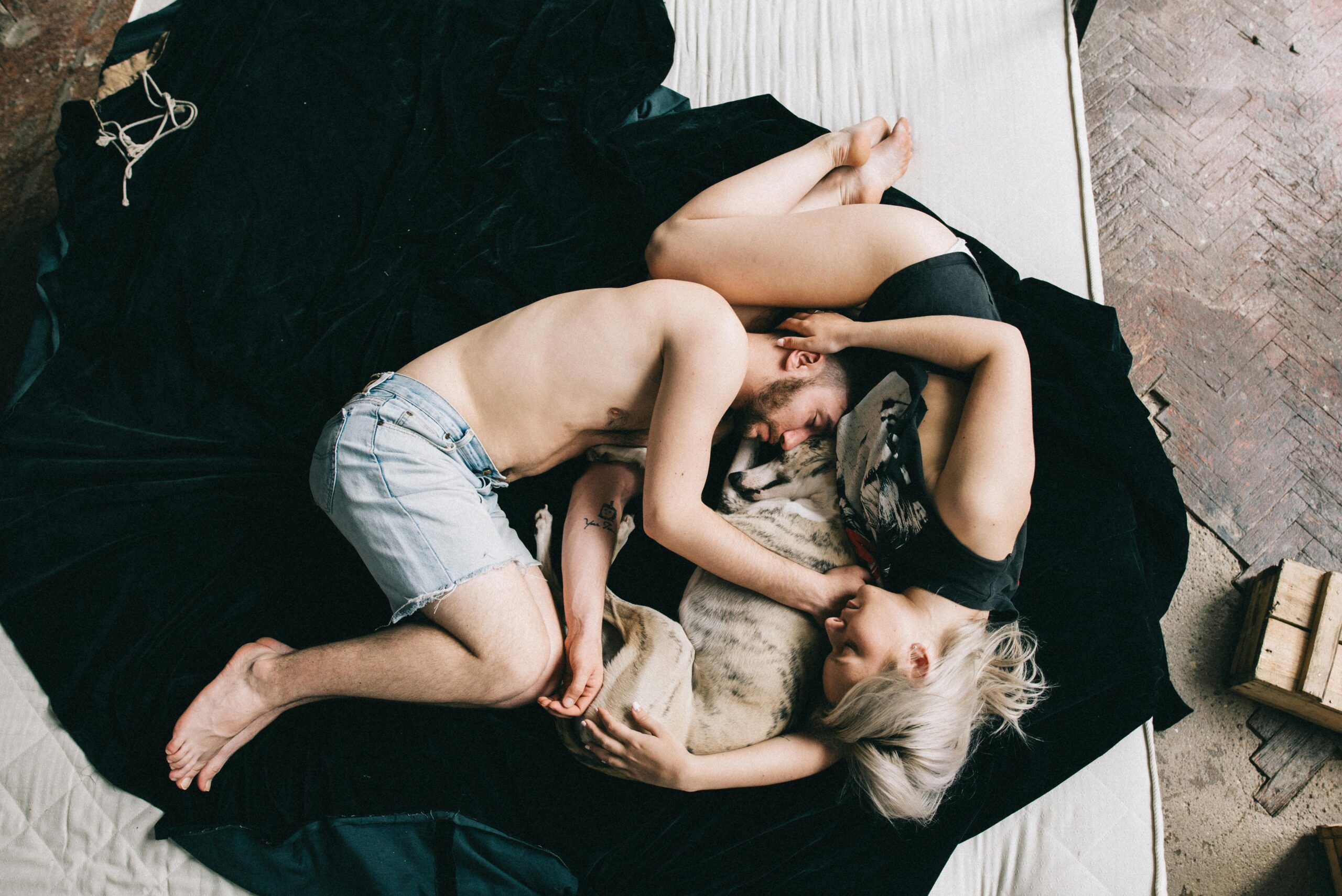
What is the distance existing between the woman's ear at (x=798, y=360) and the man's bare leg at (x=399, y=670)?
0.84 m

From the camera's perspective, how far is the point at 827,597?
179 cm

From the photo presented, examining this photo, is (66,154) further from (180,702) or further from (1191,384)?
(1191,384)

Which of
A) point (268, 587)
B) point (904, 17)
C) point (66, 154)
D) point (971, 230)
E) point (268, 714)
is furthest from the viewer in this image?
point (904, 17)

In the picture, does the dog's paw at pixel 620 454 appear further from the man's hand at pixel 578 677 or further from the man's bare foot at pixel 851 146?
the man's bare foot at pixel 851 146

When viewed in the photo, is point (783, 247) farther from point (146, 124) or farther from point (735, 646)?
point (146, 124)

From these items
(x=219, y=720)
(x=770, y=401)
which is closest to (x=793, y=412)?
(x=770, y=401)

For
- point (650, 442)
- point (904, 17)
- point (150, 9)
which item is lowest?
point (650, 442)

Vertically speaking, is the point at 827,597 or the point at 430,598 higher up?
the point at 430,598

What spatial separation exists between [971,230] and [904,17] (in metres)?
0.89

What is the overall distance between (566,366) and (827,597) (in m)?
0.81

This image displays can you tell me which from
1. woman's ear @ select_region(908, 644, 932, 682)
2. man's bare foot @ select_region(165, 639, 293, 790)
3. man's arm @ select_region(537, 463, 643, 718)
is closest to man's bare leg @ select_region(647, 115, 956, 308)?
man's arm @ select_region(537, 463, 643, 718)

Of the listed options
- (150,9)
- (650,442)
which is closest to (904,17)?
(650,442)

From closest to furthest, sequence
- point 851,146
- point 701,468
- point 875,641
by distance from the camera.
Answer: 1. point 875,641
2. point 701,468
3. point 851,146

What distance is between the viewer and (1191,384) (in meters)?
2.81
